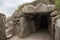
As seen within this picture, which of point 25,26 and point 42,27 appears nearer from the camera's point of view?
point 25,26

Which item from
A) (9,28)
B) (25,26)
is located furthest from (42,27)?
(25,26)

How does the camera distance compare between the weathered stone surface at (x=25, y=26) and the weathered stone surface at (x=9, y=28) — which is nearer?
the weathered stone surface at (x=25, y=26)

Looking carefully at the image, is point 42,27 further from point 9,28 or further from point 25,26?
point 25,26

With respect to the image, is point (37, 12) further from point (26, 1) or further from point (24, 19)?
point (26, 1)

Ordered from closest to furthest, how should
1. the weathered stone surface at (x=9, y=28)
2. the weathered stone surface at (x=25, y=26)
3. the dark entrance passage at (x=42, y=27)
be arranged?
1. the dark entrance passage at (x=42, y=27)
2. the weathered stone surface at (x=25, y=26)
3. the weathered stone surface at (x=9, y=28)

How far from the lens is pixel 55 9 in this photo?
44.5 ft

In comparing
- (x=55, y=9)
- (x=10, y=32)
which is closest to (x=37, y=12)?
(x=55, y=9)

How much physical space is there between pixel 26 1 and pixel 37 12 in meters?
3.94

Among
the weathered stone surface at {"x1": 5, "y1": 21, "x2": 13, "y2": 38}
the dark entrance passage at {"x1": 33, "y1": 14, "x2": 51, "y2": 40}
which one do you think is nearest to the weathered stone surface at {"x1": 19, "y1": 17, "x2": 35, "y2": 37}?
the dark entrance passage at {"x1": 33, "y1": 14, "x2": 51, "y2": 40}

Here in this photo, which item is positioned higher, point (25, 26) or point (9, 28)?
point (25, 26)

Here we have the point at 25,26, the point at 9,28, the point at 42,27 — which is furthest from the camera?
the point at 42,27

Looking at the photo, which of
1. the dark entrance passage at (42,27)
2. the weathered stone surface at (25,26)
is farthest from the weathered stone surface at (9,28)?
the dark entrance passage at (42,27)

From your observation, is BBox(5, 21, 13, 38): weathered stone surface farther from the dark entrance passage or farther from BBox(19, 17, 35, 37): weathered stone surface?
the dark entrance passage

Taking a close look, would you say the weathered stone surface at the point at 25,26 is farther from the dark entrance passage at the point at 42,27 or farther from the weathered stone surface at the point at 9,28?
the weathered stone surface at the point at 9,28
